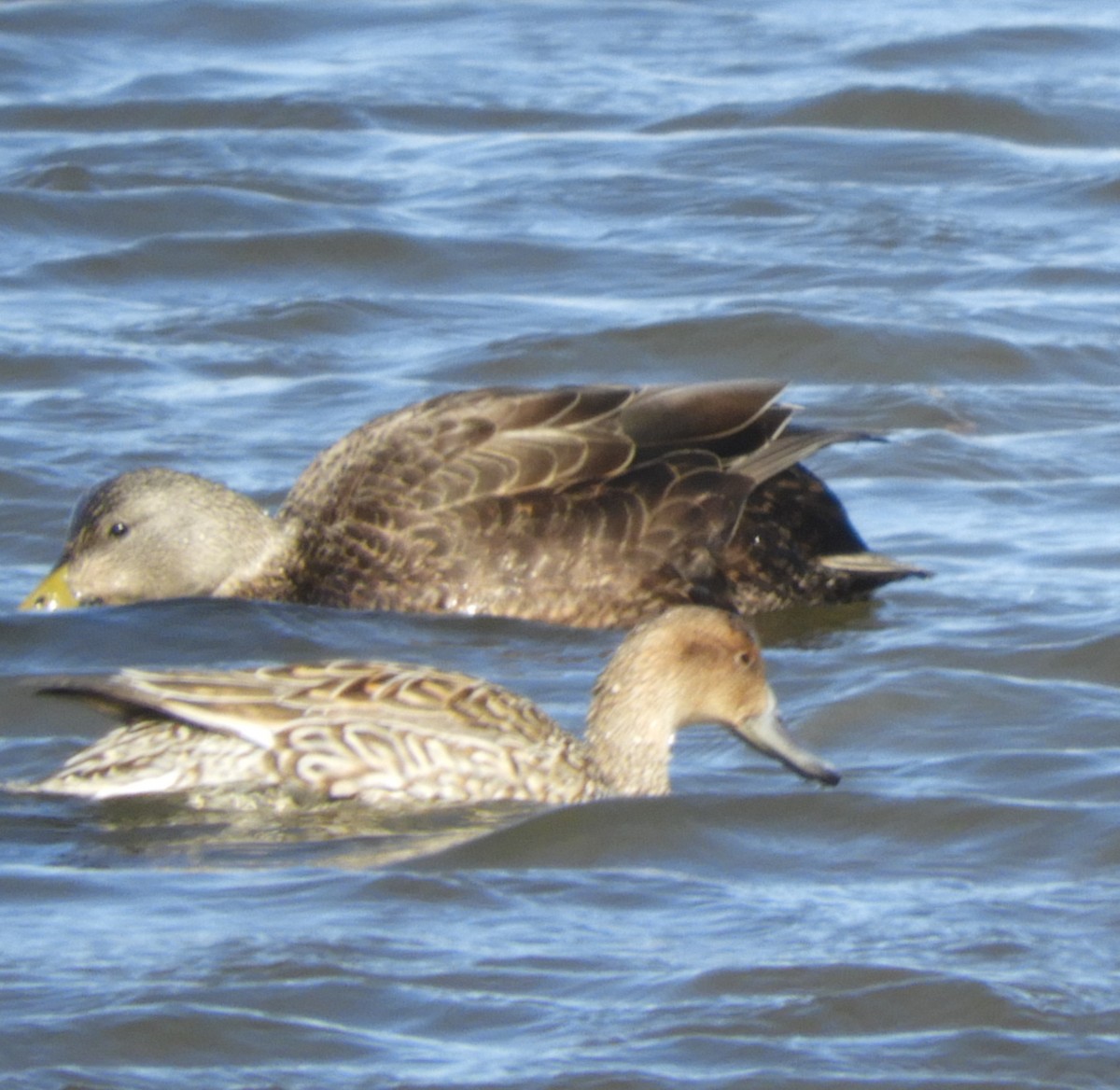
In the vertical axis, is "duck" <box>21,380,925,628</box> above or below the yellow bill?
above

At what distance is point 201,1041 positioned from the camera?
18.2 feet

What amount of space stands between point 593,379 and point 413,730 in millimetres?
4674

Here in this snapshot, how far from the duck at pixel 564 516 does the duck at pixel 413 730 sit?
1462 millimetres

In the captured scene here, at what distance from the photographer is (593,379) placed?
11453 millimetres

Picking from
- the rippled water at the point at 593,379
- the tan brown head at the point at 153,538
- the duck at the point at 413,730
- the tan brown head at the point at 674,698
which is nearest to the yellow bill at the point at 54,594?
the tan brown head at the point at 153,538

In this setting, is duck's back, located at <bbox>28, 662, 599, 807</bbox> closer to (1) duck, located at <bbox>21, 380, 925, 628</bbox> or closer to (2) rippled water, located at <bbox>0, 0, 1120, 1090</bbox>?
(2) rippled water, located at <bbox>0, 0, 1120, 1090</bbox>

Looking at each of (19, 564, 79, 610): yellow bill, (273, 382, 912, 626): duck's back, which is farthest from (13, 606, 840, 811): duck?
(19, 564, 79, 610): yellow bill

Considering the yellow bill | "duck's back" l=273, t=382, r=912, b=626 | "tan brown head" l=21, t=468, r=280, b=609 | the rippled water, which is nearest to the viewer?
the rippled water

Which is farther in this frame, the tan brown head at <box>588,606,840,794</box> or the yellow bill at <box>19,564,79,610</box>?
the yellow bill at <box>19,564,79,610</box>

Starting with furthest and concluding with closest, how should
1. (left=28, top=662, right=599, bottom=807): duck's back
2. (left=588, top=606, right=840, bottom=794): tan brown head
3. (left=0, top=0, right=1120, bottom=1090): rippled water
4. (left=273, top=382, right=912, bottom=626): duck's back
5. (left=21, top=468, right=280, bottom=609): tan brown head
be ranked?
1. (left=21, top=468, right=280, bottom=609): tan brown head
2. (left=273, top=382, right=912, bottom=626): duck's back
3. (left=588, top=606, right=840, bottom=794): tan brown head
4. (left=28, top=662, right=599, bottom=807): duck's back
5. (left=0, top=0, right=1120, bottom=1090): rippled water

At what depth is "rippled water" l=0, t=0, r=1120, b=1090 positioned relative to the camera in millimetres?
5703

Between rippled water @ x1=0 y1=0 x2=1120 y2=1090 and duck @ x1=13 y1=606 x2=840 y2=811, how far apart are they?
0.09m

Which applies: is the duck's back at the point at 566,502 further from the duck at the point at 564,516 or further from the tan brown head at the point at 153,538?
the tan brown head at the point at 153,538

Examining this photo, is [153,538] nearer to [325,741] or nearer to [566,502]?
[566,502]
